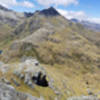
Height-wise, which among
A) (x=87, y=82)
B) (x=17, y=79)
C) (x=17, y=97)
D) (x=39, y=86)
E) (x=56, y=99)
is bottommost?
(x=87, y=82)

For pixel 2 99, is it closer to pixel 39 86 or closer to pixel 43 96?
pixel 43 96

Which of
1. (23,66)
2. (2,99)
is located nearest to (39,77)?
(23,66)

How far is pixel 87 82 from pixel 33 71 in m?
132

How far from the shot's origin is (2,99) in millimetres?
33406

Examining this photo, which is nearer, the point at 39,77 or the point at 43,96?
the point at 43,96

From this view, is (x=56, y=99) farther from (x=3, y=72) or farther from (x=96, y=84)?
(x=96, y=84)

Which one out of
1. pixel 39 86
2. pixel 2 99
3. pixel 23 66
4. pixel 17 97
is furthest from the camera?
pixel 23 66

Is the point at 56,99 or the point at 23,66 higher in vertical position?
the point at 23,66

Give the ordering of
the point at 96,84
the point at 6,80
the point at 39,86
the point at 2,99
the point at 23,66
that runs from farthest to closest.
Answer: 1. the point at 96,84
2. the point at 23,66
3. the point at 39,86
4. the point at 6,80
5. the point at 2,99

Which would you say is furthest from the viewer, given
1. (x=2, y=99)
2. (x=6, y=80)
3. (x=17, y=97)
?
(x=6, y=80)

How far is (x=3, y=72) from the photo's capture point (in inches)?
3088

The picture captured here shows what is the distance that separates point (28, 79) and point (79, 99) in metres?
30.3

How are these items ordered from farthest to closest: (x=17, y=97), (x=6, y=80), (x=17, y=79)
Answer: (x=17, y=79)
(x=6, y=80)
(x=17, y=97)

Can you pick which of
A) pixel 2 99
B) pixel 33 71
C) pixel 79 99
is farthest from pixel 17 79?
pixel 2 99
